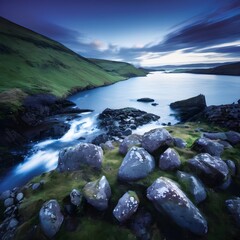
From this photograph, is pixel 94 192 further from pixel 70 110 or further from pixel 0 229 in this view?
pixel 70 110

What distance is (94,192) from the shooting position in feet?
35.1

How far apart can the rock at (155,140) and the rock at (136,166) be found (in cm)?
108

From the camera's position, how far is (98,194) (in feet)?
34.6

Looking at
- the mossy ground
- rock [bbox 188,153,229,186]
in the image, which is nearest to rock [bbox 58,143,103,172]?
the mossy ground

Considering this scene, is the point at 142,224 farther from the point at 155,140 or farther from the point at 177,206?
the point at 155,140

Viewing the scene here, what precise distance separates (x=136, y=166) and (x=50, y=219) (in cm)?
554

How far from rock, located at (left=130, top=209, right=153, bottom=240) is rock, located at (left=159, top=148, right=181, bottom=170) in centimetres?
339

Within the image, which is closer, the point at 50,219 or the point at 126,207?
the point at 50,219

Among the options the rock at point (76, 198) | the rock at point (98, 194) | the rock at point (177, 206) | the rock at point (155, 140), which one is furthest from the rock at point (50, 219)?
the rock at point (155, 140)

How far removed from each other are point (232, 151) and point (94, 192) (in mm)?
10925

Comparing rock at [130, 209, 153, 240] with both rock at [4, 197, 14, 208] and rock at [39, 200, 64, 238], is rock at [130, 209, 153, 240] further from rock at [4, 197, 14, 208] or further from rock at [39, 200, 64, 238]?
rock at [4, 197, 14, 208]

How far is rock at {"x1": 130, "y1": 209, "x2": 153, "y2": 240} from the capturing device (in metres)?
9.32

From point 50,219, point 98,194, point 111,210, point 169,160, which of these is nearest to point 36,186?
point 50,219

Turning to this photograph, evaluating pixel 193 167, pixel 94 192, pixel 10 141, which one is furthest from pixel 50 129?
pixel 193 167
